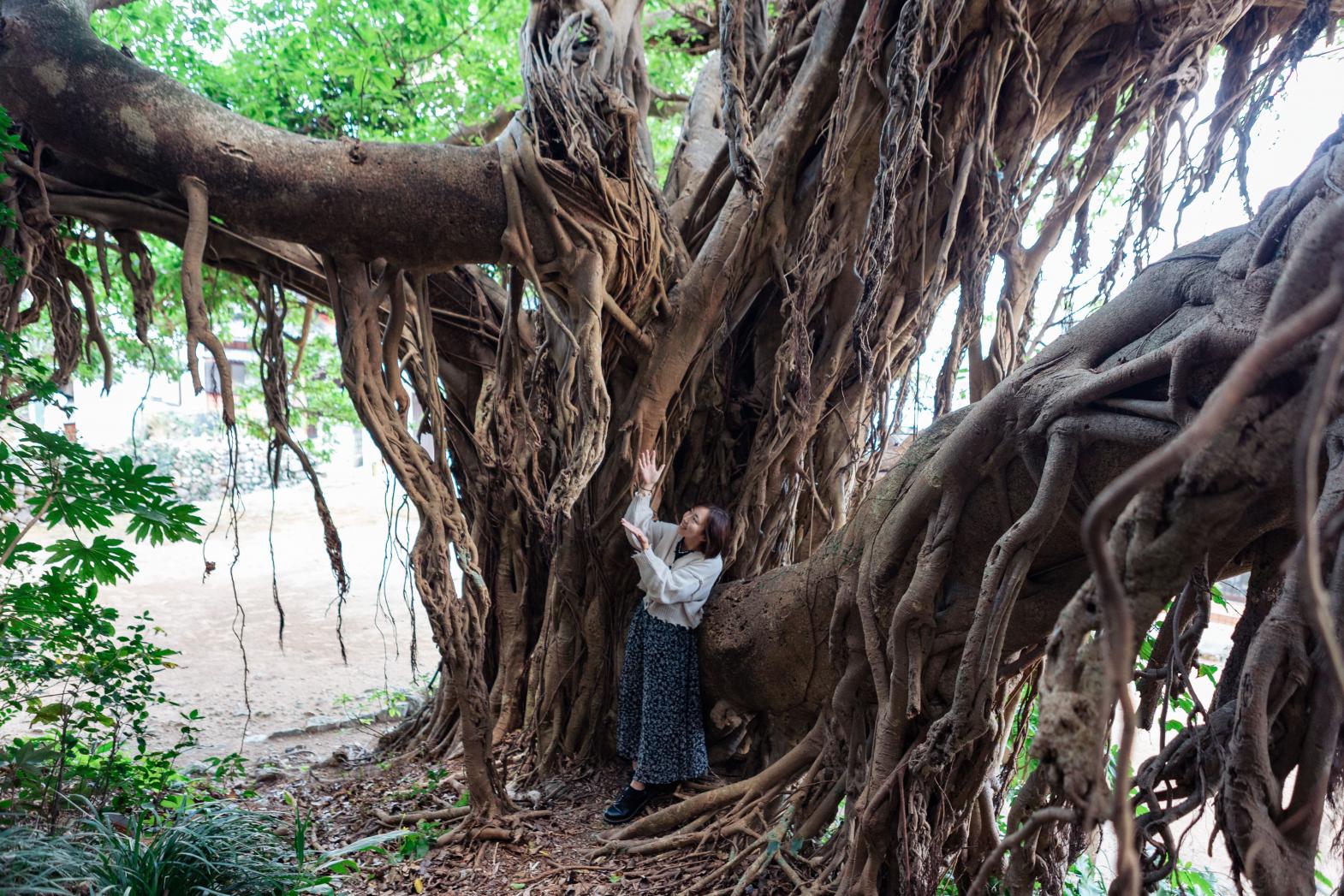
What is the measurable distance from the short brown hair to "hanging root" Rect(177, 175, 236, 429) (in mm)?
1471

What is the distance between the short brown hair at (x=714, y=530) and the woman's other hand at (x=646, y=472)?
0.20 meters

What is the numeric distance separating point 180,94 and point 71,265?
0.84 metres

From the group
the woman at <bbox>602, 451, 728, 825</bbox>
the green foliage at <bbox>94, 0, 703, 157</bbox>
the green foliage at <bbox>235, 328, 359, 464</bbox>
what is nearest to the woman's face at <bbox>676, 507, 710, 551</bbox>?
the woman at <bbox>602, 451, 728, 825</bbox>

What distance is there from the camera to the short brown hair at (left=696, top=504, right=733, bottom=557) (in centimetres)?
282

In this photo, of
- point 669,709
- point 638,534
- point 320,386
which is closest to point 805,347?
point 638,534

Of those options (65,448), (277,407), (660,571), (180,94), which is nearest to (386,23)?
(180,94)

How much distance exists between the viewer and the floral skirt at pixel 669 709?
279 centimetres

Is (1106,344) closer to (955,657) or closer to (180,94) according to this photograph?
(955,657)

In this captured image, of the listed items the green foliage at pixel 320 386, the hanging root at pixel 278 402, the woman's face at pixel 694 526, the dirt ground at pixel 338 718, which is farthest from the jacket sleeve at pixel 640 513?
the green foliage at pixel 320 386

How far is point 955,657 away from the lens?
191 centimetres

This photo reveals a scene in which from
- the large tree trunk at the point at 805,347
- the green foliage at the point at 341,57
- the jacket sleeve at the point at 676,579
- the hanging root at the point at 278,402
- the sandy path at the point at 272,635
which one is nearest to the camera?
the large tree trunk at the point at 805,347

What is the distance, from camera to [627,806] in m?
2.80

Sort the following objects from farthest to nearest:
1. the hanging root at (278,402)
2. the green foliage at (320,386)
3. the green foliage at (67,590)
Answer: the green foliage at (320,386)
the hanging root at (278,402)
the green foliage at (67,590)

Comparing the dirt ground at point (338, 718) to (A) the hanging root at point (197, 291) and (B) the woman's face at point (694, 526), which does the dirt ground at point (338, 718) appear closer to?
(A) the hanging root at point (197, 291)
